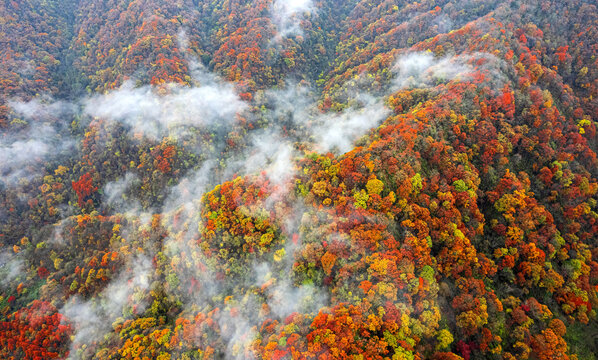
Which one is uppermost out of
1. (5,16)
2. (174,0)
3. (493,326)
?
(5,16)

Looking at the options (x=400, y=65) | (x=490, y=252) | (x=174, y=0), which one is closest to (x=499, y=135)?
(x=490, y=252)

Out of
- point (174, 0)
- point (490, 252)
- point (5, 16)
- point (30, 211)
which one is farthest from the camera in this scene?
point (174, 0)

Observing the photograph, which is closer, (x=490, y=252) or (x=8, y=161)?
(x=490, y=252)

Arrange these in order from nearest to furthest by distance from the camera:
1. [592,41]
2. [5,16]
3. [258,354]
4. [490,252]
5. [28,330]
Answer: [258,354], [490,252], [28,330], [592,41], [5,16]

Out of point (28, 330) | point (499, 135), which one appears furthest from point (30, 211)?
point (499, 135)

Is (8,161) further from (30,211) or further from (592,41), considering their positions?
(592,41)

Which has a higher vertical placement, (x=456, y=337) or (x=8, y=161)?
(x=8, y=161)
